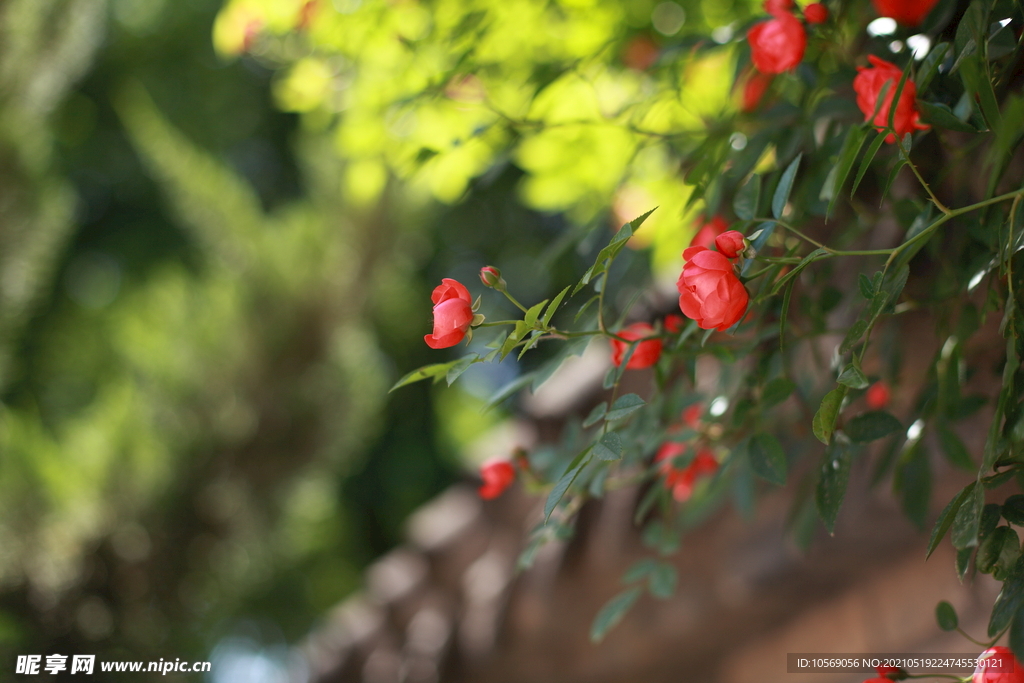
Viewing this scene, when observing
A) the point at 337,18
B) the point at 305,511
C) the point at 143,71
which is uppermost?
the point at 337,18

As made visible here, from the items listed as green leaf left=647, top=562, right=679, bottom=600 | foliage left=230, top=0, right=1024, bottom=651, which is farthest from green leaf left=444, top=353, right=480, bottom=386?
green leaf left=647, top=562, right=679, bottom=600

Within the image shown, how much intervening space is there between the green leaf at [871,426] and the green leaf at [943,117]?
0.13 meters

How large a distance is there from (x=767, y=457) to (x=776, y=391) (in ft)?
0.12

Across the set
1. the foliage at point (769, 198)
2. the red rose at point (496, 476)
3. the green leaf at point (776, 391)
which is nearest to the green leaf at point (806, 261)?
the foliage at point (769, 198)

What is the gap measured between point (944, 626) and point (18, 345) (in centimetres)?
203

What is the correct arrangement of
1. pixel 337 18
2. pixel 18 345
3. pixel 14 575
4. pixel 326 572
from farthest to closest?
pixel 326 572 → pixel 18 345 → pixel 14 575 → pixel 337 18

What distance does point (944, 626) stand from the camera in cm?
31

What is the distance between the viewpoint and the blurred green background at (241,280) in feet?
2.17

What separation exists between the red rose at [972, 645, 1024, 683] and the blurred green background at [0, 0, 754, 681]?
30 cm

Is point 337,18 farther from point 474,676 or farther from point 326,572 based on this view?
point 326,572

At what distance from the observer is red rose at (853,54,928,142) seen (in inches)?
11.0

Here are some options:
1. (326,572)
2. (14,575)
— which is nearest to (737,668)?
(14,575)

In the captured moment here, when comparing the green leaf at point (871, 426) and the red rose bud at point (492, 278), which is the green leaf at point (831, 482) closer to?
the green leaf at point (871, 426)

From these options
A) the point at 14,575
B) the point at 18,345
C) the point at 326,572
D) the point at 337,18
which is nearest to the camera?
the point at 337,18
